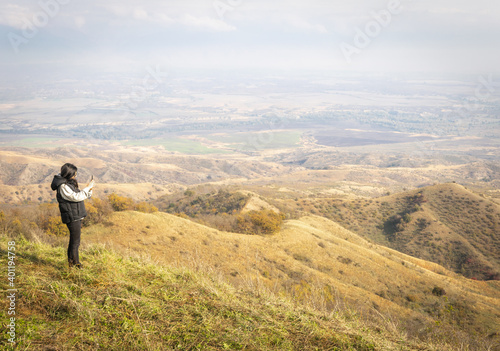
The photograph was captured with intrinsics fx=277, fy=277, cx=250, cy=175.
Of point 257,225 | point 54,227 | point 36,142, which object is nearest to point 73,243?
point 54,227

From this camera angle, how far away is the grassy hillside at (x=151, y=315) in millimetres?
4156

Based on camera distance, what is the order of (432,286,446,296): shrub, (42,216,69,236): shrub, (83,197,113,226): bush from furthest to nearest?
(432,286,446,296): shrub
(83,197,113,226): bush
(42,216,69,236): shrub

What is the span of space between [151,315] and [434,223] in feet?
138

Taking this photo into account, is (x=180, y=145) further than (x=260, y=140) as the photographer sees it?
No

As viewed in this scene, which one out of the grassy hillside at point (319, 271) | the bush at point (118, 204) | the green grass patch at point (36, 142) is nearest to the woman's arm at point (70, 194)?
the grassy hillside at point (319, 271)

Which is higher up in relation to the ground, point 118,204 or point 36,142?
point 118,204

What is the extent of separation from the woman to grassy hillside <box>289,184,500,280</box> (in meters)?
34.9

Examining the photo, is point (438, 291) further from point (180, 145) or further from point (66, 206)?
point (180, 145)

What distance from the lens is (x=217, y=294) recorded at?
5.74 meters

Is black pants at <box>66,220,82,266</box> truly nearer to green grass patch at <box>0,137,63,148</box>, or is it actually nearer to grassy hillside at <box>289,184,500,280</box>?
grassy hillside at <box>289,184,500,280</box>

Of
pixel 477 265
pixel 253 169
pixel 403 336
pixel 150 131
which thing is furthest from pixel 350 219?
pixel 150 131

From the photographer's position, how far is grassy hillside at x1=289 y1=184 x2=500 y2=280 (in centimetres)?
3091

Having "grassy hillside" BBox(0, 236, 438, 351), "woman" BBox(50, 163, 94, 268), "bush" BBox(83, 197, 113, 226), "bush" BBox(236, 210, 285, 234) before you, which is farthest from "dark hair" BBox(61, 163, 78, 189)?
"bush" BBox(236, 210, 285, 234)

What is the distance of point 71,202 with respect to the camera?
580cm
